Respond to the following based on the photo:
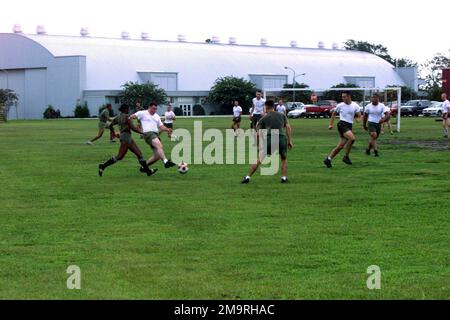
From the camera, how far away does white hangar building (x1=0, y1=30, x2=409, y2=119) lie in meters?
102

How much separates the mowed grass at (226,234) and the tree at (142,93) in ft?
263

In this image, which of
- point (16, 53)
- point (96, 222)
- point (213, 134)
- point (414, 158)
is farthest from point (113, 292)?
point (16, 53)

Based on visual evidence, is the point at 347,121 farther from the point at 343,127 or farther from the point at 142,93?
the point at 142,93

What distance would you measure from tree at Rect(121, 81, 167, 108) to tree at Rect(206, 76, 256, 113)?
7298 millimetres

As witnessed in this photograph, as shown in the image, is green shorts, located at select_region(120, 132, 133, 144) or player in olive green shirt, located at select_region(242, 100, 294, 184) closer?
player in olive green shirt, located at select_region(242, 100, 294, 184)

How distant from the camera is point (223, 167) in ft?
76.0

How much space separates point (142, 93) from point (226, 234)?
91281 mm

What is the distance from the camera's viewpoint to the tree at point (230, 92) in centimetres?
10844

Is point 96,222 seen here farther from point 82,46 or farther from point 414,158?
point 82,46

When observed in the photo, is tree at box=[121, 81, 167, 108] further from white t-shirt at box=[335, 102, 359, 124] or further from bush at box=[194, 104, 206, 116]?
white t-shirt at box=[335, 102, 359, 124]

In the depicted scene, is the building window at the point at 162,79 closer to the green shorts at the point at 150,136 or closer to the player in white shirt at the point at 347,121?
the player in white shirt at the point at 347,121

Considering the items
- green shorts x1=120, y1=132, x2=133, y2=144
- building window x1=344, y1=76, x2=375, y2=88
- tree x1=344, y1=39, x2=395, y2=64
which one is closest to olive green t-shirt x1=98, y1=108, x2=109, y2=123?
green shorts x1=120, y1=132, x2=133, y2=144

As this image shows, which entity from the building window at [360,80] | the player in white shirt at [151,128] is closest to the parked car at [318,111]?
the building window at [360,80]
